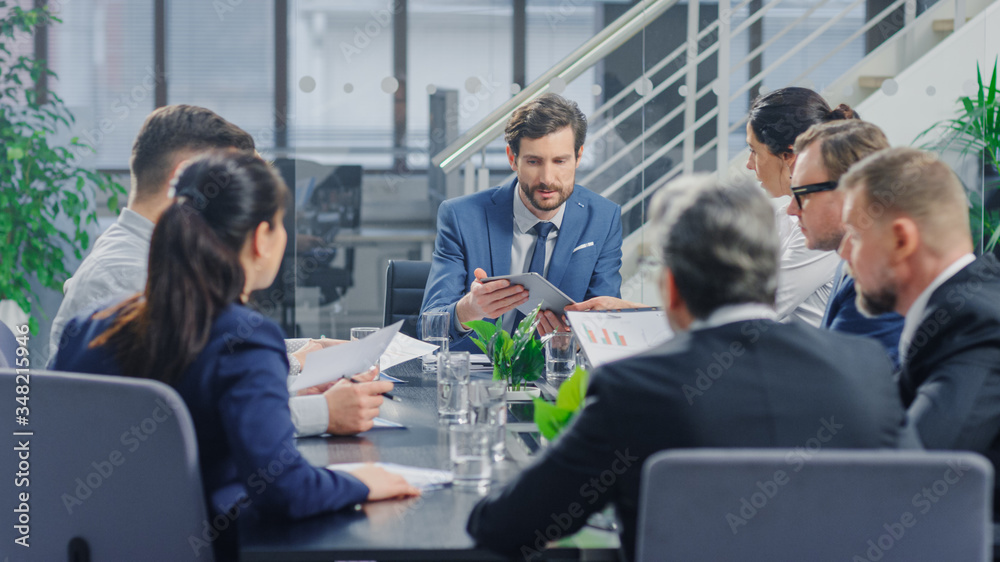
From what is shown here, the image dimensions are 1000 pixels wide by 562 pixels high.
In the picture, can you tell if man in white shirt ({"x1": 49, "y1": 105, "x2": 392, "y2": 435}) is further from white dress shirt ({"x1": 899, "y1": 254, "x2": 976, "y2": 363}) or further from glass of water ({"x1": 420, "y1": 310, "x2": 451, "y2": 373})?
white dress shirt ({"x1": 899, "y1": 254, "x2": 976, "y2": 363})

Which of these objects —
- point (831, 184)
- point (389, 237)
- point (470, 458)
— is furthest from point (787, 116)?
point (389, 237)

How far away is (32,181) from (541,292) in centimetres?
329

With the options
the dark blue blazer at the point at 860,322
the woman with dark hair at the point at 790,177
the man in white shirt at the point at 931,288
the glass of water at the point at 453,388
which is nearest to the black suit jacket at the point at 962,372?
the man in white shirt at the point at 931,288

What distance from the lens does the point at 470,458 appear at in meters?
1.33

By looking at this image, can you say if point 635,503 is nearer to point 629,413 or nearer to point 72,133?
point 629,413

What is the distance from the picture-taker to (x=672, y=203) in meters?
1.09

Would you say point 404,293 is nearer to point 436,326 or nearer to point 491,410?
point 436,326

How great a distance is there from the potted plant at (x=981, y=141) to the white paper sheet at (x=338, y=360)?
2883 millimetres

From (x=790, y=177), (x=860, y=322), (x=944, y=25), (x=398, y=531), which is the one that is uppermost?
(x=944, y=25)

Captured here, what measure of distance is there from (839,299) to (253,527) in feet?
4.26

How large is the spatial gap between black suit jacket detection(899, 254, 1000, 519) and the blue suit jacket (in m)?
1.60

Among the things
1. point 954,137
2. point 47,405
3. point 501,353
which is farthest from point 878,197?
point 954,137

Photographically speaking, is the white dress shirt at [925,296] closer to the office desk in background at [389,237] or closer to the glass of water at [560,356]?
the glass of water at [560,356]

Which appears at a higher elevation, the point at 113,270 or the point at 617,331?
the point at 113,270
